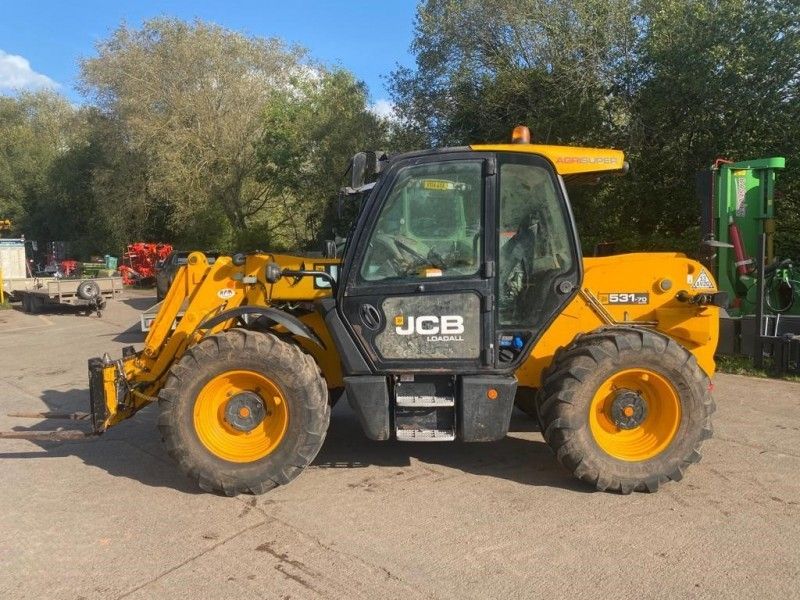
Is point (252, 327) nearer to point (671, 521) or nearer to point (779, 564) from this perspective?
point (671, 521)

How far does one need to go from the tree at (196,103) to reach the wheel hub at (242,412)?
23437 mm

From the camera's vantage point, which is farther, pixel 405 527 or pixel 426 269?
pixel 426 269

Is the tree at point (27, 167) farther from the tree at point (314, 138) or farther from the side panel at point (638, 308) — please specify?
the side panel at point (638, 308)

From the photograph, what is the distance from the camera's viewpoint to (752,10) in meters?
11.9

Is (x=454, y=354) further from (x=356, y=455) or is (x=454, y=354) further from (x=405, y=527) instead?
(x=356, y=455)

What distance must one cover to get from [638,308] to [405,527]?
2297 mm

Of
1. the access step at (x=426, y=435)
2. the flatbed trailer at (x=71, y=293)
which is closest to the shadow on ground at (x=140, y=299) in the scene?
the flatbed trailer at (x=71, y=293)

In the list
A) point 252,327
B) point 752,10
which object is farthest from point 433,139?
point 252,327

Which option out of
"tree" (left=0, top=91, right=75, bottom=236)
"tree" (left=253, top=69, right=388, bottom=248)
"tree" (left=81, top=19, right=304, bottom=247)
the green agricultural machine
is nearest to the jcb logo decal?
the green agricultural machine

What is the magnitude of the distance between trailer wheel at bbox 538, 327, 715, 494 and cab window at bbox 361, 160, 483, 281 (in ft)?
3.10

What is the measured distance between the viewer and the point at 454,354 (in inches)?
174

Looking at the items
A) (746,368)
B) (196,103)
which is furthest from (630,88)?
(196,103)

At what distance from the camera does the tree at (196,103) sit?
2658cm

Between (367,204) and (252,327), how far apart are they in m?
1.40
